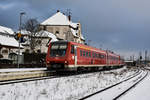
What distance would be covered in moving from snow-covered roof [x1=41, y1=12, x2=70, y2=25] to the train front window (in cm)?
5727

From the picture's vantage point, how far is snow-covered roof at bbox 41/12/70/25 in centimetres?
7662

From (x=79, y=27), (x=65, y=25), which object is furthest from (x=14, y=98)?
(x=79, y=27)

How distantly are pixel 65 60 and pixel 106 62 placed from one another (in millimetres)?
15757

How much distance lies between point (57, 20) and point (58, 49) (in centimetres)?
5951

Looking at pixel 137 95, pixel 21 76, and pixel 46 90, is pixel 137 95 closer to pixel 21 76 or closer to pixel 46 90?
pixel 46 90

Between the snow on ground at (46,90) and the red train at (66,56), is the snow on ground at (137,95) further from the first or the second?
the red train at (66,56)

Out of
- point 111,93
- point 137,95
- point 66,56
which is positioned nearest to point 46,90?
point 111,93

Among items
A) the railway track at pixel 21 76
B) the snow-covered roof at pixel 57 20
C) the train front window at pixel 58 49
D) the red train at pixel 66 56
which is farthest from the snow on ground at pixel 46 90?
the snow-covered roof at pixel 57 20

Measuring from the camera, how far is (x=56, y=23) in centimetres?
7650

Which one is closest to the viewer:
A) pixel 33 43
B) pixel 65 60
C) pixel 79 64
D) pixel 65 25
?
pixel 65 60

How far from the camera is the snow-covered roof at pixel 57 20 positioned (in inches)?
3017

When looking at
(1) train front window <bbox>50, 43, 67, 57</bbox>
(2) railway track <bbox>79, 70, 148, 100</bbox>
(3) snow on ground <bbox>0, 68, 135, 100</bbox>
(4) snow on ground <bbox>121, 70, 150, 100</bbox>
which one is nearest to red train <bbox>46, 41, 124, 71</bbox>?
Answer: (1) train front window <bbox>50, 43, 67, 57</bbox>

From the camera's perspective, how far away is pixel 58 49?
19.1 metres

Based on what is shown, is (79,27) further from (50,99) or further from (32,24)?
(50,99)
